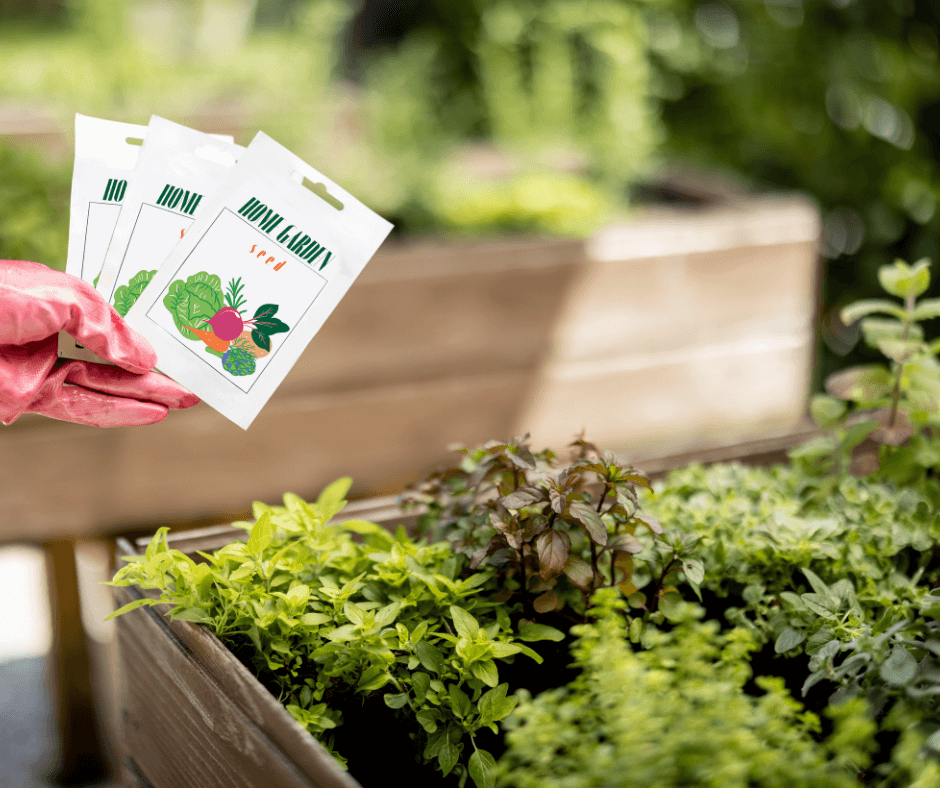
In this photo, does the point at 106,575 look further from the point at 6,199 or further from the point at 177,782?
the point at 177,782

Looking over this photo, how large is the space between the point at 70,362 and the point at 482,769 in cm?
58

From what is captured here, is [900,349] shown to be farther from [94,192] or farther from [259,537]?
[94,192]

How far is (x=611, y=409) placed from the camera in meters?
2.34

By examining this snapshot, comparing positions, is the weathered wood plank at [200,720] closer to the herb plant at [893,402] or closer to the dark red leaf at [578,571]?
the dark red leaf at [578,571]

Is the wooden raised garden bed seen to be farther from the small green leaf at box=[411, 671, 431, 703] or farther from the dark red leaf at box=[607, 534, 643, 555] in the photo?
the dark red leaf at box=[607, 534, 643, 555]

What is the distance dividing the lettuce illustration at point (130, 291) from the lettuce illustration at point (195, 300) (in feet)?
0.13

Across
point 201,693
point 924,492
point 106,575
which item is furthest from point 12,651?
point 924,492

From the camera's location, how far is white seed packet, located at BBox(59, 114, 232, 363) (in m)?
0.94

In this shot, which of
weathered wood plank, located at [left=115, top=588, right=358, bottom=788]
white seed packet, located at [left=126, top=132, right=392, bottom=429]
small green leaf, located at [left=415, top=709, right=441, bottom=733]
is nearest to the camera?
weathered wood plank, located at [left=115, top=588, right=358, bottom=788]

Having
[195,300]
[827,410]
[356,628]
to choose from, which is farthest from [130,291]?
[827,410]

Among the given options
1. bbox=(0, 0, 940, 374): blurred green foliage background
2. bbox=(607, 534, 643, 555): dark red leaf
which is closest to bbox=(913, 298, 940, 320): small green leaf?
bbox=(607, 534, 643, 555): dark red leaf

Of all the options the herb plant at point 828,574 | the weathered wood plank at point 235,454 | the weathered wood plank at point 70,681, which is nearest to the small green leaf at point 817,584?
the herb plant at point 828,574

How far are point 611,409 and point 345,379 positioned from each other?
72 cm

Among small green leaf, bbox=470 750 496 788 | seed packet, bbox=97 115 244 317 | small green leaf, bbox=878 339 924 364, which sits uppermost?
seed packet, bbox=97 115 244 317
